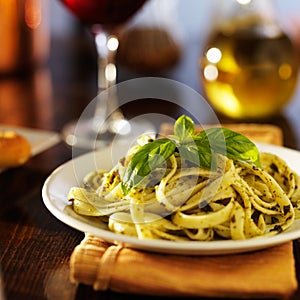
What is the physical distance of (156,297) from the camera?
993 millimetres

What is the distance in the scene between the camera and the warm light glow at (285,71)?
200 cm

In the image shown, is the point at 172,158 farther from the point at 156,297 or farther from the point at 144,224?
the point at 156,297

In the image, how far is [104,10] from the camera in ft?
6.05

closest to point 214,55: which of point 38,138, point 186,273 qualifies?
point 38,138

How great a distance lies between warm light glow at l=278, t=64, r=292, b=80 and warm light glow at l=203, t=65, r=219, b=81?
0.17m

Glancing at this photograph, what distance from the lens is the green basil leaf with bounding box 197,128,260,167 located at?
1.14 m

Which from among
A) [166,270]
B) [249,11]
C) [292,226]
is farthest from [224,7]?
[166,270]

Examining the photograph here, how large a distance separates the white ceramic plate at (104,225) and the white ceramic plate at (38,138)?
0.41 metres

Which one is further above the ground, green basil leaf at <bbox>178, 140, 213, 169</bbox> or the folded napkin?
green basil leaf at <bbox>178, 140, 213, 169</bbox>

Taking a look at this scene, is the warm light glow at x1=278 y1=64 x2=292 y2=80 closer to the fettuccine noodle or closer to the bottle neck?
the bottle neck

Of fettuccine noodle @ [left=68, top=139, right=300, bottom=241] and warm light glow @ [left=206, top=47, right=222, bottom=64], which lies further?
warm light glow @ [left=206, top=47, right=222, bottom=64]

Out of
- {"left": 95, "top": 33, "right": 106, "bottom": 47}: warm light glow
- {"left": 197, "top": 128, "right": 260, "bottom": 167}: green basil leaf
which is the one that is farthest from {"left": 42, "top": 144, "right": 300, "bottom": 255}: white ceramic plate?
{"left": 95, "top": 33, "right": 106, "bottom": 47}: warm light glow

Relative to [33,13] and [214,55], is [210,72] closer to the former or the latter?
[214,55]

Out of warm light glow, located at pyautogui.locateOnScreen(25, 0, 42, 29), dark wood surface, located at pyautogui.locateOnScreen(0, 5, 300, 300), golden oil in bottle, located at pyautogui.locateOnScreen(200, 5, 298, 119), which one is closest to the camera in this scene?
dark wood surface, located at pyautogui.locateOnScreen(0, 5, 300, 300)
